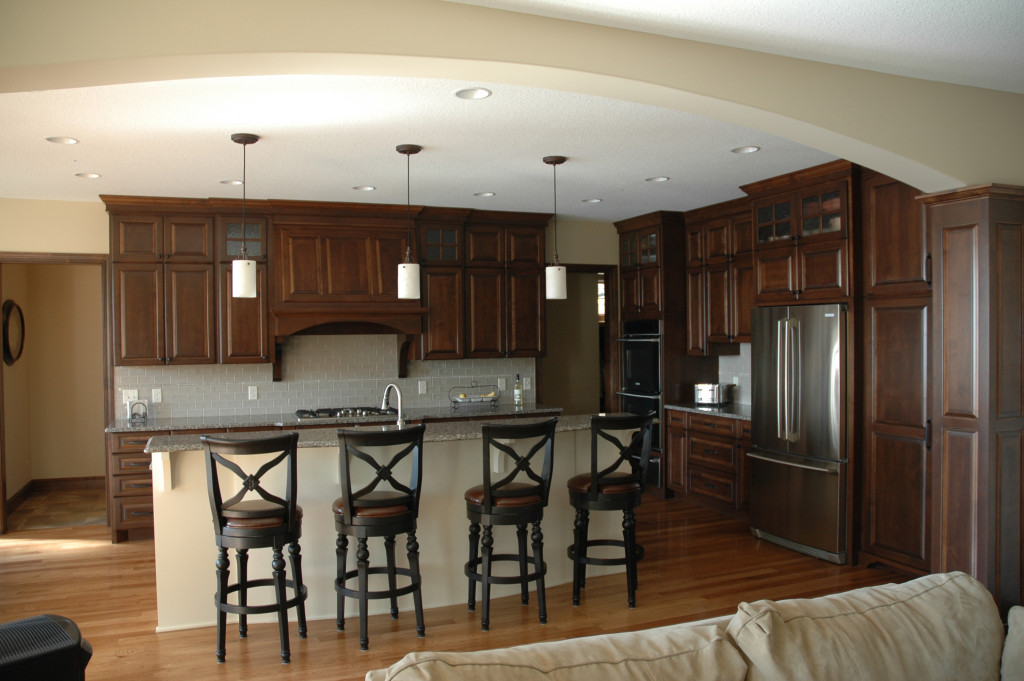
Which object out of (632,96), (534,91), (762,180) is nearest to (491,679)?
(632,96)

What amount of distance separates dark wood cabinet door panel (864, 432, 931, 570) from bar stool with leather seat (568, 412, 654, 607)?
1579mm

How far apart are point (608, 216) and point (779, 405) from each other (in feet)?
8.76

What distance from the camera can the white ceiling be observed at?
8.95 feet

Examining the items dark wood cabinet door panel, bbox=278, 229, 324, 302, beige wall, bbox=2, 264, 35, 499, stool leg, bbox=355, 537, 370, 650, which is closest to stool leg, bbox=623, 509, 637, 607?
stool leg, bbox=355, 537, 370, 650

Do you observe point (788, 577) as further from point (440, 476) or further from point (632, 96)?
point (632, 96)

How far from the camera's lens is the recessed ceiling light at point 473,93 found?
3346 millimetres

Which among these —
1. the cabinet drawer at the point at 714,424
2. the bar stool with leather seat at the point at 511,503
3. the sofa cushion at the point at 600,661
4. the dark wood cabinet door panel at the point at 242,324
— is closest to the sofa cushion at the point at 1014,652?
the sofa cushion at the point at 600,661

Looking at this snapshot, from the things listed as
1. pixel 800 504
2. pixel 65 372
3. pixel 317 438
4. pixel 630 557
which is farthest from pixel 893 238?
pixel 65 372

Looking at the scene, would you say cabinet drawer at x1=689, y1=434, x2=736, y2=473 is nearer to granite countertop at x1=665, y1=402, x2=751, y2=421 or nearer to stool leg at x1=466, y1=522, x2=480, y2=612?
granite countertop at x1=665, y1=402, x2=751, y2=421

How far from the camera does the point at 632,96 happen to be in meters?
2.93

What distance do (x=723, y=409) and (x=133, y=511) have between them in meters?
4.73

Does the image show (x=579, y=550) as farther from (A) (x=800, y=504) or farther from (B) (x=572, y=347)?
(B) (x=572, y=347)

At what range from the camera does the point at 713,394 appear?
6570 millimetres

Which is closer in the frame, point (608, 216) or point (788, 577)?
point (788, 577)
